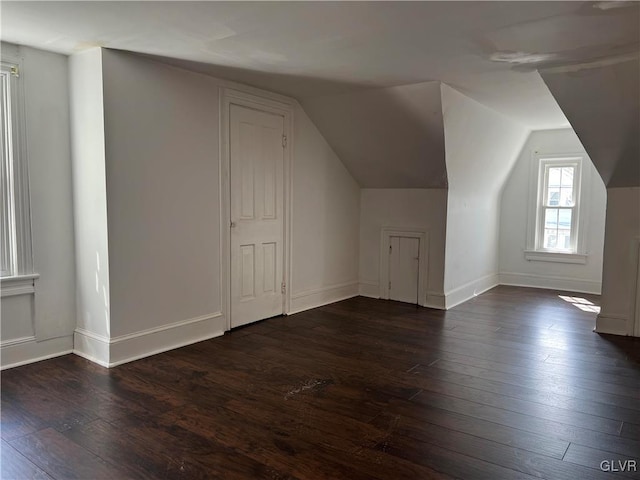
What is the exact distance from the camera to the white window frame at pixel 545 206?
6.40 metres

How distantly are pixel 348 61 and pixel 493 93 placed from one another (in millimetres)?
1697

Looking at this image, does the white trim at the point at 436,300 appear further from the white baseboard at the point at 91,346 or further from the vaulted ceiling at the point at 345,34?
the white baseboard at the point at 91,346

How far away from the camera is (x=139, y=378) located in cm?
316

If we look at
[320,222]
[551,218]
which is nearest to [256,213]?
[320,222]

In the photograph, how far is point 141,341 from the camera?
3.56 m

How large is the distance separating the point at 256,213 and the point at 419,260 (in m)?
2.06

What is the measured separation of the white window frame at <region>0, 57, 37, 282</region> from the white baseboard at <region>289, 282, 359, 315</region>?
99.3 inches

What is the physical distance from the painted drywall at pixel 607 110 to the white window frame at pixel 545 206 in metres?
2.20

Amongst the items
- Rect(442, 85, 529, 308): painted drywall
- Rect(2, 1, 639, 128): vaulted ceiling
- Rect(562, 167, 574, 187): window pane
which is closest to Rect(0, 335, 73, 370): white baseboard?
Rect(2, 1, 639, 128): vaulted ceiling

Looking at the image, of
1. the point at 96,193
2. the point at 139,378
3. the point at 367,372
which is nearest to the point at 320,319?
the point at 367,372

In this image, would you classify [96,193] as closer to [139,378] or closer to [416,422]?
[139,378]

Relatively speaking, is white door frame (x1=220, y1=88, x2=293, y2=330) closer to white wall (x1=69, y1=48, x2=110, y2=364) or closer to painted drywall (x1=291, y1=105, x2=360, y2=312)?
painted drywall (x1=291, y1=105, x2=360, y2=312)

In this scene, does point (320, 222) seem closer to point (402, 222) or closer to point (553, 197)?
point (402, 222)

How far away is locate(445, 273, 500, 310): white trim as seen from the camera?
17.8ft
